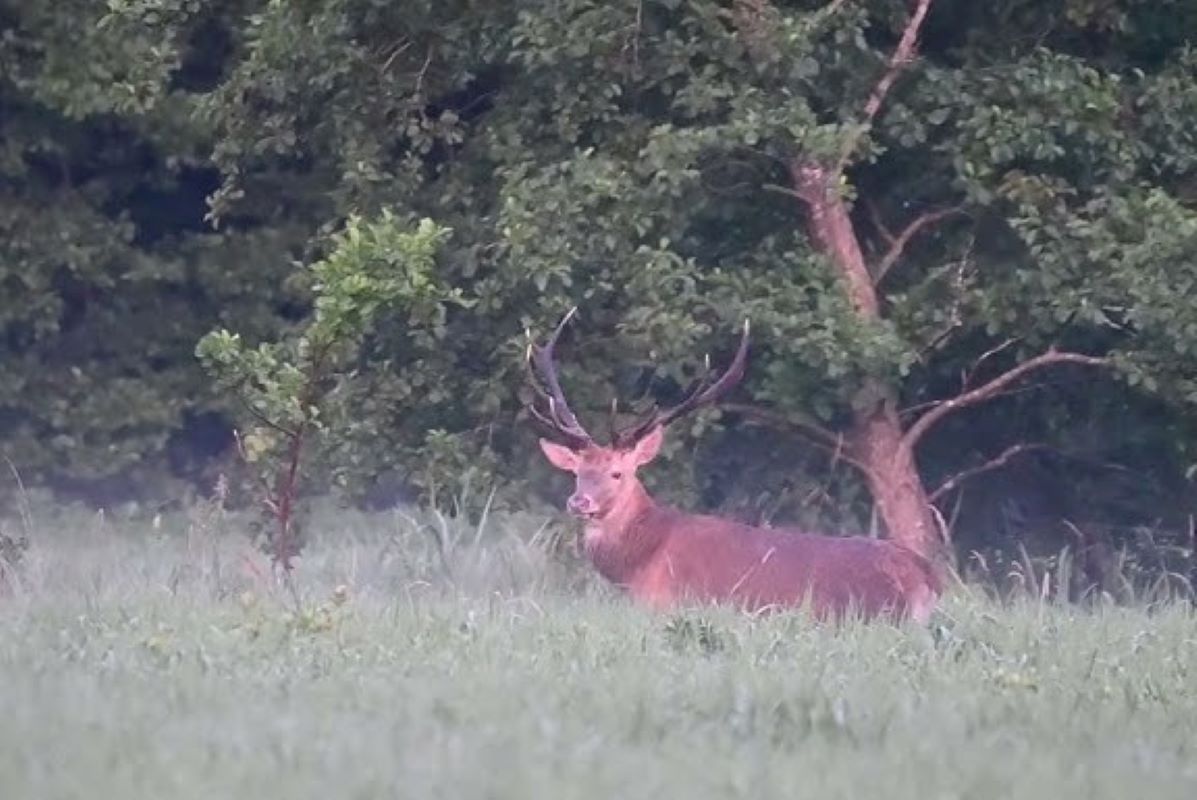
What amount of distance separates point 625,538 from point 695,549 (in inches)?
20.5

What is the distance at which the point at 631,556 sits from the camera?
11828 mm

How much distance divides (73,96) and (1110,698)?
29.0 ft

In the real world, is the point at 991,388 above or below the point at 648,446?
above

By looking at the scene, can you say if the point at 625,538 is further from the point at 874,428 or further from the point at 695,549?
the point at 874,428

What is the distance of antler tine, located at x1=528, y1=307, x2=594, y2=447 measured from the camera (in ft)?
38.5

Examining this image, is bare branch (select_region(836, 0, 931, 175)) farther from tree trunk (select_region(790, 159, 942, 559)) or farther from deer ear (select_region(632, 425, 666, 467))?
deer ear (select_region(632, 425, 666, 467))

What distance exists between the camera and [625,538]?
1189 centimetres

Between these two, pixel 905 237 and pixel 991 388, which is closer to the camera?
pixel 991 388

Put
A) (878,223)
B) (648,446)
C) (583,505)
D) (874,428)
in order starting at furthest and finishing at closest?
(878,223), (874,428), (648,446), (583,505)

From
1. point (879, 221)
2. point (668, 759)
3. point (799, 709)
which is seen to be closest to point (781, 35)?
point (879, 221)

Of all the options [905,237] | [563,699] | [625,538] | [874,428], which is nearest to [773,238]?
[905,237]

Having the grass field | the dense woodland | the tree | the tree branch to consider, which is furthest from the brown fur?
the tree branch

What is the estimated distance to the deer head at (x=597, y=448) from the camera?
11797 mm

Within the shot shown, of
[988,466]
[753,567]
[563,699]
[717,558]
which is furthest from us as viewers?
[988,466]
